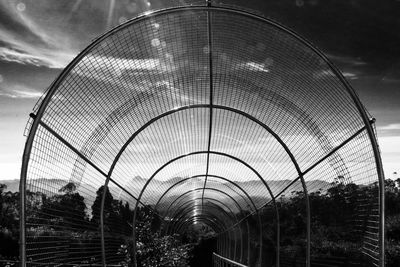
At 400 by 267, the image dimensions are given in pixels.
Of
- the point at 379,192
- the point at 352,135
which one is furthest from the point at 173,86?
the point at 379,192

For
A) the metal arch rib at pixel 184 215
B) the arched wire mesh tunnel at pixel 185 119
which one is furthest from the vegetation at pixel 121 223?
the metal arch rib at pixel 184 215

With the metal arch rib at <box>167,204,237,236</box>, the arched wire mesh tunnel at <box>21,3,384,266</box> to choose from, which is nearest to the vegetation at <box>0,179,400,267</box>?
the arched wire mesh tunnel at <box>21,3,384,266</box>

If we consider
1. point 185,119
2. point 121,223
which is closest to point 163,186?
point 121,223

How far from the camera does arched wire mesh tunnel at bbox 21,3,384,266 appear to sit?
4277 millimetres

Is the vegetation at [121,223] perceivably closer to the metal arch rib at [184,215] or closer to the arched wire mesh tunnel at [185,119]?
the arched wire mesh tunnel at [185,119]

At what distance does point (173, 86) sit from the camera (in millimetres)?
5797

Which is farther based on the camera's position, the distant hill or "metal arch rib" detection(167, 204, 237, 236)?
"metal arch rib" detection(167, 204, 237, 236)

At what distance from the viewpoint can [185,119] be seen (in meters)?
7.08

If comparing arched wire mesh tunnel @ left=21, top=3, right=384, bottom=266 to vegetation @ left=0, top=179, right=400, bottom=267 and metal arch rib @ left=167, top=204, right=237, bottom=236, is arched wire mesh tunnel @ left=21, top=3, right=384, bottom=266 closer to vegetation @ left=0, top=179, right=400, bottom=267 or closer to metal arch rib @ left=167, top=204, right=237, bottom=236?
vegetation @ left=0, top=179, right=400, bottom=267

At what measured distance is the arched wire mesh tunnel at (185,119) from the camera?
4277 mm

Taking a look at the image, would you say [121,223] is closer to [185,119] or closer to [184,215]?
[185,119]

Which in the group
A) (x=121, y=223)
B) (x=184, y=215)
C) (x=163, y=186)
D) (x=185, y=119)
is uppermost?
(x=185, y=119)

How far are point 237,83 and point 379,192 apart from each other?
2298 mm

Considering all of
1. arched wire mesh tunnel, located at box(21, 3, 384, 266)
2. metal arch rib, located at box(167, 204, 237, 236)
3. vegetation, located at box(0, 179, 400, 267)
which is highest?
arched wire mesh tunnel, located at box(21, 3, 384, 266)
